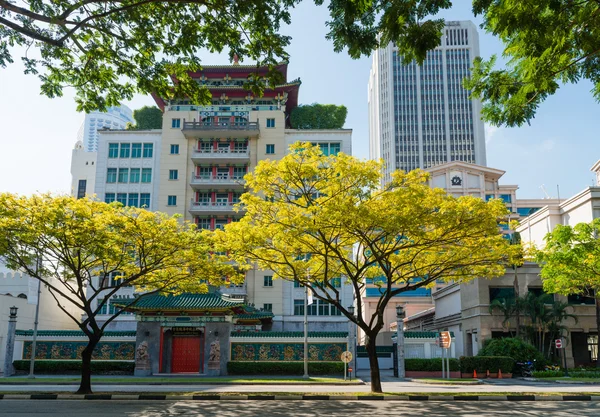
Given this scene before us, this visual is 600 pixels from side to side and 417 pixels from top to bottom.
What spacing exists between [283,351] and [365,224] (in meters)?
16.7

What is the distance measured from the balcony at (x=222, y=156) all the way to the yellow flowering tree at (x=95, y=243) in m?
26.9

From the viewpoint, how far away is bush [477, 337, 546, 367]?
34938 millimetres

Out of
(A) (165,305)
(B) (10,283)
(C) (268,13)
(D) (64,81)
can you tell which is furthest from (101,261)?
(B) (10,283)

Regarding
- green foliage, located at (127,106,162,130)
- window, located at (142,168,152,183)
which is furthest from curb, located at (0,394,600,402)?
green foliage, located at (127,106,162,130)

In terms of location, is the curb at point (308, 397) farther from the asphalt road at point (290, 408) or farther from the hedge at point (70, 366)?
the hedge at point (70, 366)

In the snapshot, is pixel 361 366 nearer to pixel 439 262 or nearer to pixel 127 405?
pixel 439 262

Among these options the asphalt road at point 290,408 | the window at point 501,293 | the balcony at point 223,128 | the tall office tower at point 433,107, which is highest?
the tall office tower at point 433,107

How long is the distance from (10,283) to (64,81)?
43730mm

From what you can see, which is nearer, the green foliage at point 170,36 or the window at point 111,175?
the green foliage at point 170,36

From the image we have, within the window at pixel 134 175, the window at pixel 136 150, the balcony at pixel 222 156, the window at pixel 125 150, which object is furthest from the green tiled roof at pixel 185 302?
the window at pixel 125 150

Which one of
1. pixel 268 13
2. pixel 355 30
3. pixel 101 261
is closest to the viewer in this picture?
pixel 355 30

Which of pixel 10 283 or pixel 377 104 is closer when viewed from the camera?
pixel 10 283

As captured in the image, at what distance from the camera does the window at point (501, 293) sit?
4091 cm

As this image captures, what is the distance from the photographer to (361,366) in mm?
41562
